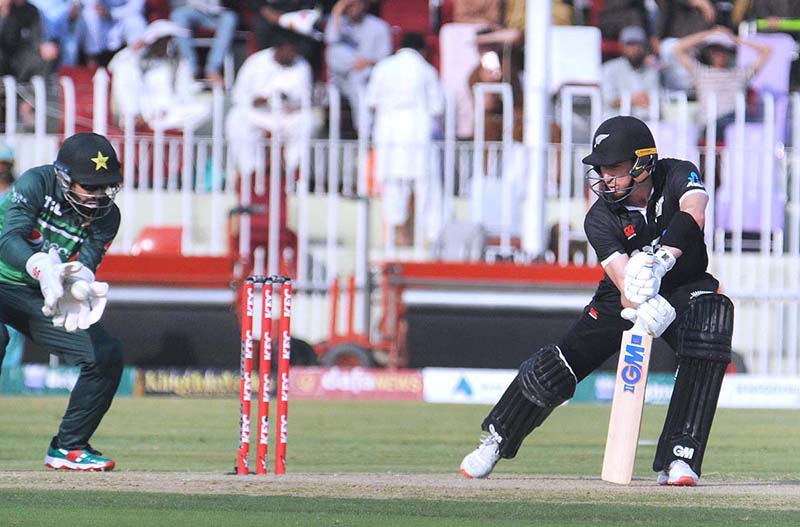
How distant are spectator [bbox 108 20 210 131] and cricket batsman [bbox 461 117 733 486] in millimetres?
9275

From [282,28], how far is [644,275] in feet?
36.4

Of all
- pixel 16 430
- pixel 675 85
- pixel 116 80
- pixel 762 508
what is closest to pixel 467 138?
pixel 675 85

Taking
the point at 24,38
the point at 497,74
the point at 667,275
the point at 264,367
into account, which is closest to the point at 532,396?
the point at 667,275

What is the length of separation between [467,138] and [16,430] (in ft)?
23.1

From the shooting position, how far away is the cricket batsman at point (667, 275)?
7.00m

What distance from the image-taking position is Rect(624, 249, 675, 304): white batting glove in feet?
22.2

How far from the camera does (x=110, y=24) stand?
1789 cm

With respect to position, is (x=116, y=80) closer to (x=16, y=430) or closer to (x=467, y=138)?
(x=467, y=138)

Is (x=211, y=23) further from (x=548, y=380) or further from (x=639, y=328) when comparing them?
(x=639, y=328)

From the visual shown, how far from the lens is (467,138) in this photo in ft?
53.7

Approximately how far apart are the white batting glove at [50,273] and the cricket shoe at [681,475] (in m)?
2.89

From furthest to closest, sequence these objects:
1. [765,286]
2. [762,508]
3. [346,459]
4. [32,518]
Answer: [765,286], [346,459], [762,508], [32,518]

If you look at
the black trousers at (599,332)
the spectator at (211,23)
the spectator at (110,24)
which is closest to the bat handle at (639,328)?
the black trousers at (599,332)

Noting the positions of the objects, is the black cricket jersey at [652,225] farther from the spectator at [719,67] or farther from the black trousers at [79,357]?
the spectator at [719,67]
